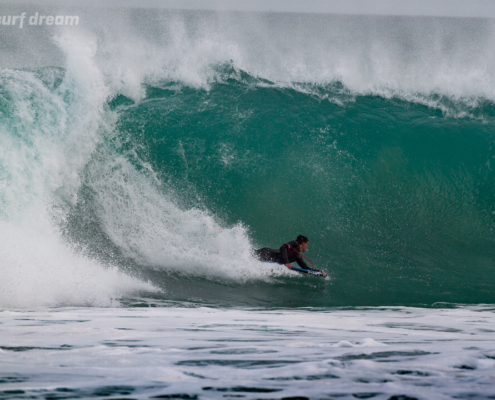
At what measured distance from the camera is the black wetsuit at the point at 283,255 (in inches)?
265

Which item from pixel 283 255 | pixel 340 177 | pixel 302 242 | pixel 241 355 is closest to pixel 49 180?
pixel 283 255

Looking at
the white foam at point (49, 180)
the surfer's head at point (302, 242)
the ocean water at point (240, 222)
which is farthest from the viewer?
the surfer's head at point (302, 242)

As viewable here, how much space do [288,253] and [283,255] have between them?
0.39ft

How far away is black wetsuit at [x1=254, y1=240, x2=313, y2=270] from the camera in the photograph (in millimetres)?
6727

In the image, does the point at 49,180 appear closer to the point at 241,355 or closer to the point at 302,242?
the point at 302,242

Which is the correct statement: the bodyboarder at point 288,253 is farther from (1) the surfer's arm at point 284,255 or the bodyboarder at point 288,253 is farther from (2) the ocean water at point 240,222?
(2) the ocean water at point 240,222

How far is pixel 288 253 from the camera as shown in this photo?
6.79 metres

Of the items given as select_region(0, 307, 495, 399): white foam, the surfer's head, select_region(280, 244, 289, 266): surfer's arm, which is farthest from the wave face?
select_region(0, 307, 495, 399): white foam

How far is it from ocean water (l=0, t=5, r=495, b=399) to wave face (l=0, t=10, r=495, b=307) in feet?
0.14

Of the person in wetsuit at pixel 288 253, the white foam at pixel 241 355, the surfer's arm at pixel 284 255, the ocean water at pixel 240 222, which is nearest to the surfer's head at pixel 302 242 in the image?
the person in wetsuit at pixel 288 253

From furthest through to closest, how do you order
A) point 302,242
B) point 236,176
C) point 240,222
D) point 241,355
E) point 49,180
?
1. point 236,176
2. point 240,222
3. point 49,180
4. point 302,242
5. point 241,355

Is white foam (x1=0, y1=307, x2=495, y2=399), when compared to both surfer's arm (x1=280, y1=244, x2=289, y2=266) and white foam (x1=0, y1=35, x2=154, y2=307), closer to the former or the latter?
white foam (x1=0, y1=35, x2=154, y2=307)

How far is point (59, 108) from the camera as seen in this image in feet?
26.6

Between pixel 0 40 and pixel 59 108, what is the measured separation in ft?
58.9
